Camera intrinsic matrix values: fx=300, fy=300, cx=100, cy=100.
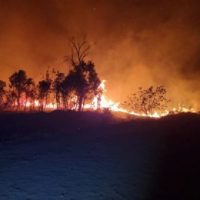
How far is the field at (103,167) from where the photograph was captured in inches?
409

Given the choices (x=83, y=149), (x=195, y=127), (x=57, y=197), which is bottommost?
(x=57, y=197)

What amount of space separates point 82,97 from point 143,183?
148 ft

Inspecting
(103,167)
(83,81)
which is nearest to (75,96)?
(83,81)

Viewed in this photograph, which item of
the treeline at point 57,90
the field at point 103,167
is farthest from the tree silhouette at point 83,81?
the field at point 103,167

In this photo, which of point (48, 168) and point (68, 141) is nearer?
point (48, 168)

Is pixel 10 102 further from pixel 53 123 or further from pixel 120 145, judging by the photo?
pixel 120 145

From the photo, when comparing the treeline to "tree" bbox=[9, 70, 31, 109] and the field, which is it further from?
the field

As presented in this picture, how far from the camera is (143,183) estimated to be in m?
11.4

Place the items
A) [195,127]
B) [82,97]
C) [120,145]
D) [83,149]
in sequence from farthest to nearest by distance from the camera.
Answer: [82,97], [195,127], [120,145], [83,149]

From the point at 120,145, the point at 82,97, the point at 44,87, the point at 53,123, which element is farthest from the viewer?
the point at 44,87

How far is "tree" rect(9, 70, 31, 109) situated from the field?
44.5 meters

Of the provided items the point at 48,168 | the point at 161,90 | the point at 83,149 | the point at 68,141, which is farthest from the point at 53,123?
the point at 161,90

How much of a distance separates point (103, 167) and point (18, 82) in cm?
5176

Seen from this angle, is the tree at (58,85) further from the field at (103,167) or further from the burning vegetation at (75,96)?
the field at (103,167)
